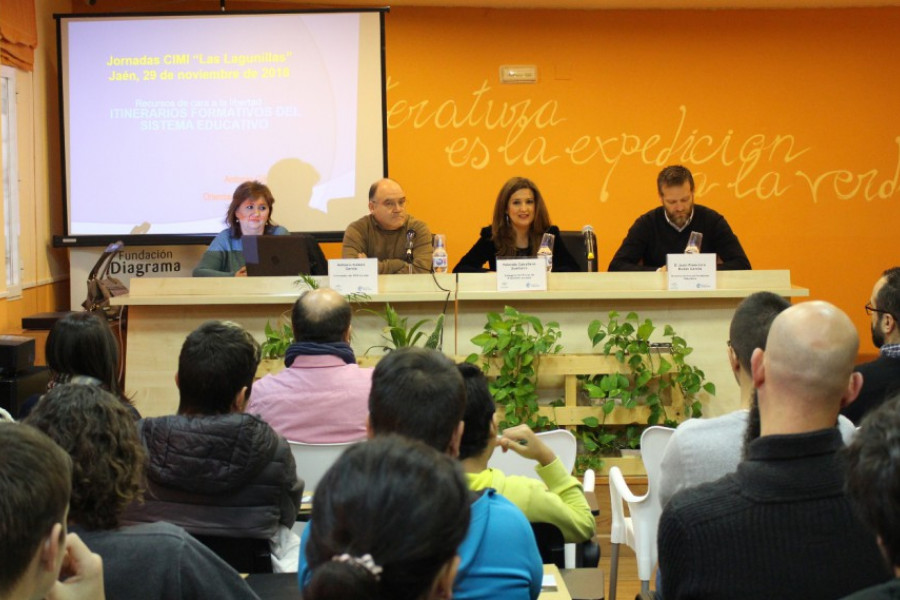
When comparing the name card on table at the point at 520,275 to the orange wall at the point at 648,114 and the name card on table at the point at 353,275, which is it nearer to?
the name card on table at the point at 353,275

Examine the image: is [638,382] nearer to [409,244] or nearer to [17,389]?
[409,244]

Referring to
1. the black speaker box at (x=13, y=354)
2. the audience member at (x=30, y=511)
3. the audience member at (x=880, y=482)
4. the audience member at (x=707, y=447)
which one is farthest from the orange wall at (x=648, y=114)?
the audience member at (x=880, y=482)

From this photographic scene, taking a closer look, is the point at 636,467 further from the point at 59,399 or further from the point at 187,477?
the point at 59,399

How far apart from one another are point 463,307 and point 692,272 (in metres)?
0.96

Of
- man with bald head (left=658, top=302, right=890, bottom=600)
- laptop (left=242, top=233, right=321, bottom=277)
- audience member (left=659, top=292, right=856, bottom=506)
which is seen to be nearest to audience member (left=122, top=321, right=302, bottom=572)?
audience member (left=659, top=292, right=856, bottom=506)

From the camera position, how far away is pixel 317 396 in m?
2.80

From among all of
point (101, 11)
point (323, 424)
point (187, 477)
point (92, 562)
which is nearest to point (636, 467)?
point (323, 424)

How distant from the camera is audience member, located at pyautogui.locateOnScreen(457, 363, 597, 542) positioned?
182 cm

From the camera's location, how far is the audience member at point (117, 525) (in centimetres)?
151

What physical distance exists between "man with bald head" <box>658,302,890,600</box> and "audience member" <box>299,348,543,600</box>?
219 millimetres

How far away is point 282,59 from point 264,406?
12.6ft

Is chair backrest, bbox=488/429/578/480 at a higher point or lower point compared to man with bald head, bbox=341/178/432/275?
lower

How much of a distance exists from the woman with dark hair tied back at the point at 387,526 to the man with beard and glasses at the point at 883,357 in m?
1.81

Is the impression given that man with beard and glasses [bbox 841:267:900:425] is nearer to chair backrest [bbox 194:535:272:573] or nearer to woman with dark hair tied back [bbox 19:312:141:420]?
chair backrest [bbox 194:535:272:573]
